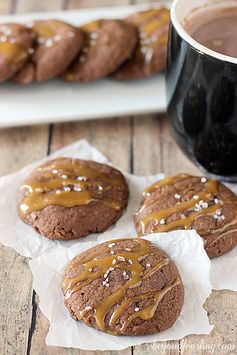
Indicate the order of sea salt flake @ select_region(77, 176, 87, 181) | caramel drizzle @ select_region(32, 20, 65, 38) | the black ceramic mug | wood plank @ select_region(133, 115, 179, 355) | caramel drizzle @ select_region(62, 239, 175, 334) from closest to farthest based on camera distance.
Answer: caramel drizzle @ select_region(62, 239, 175, 334) → the black ceramic mug → sea salt flake @ select_region(77, 176, 87, 181) → wood plank @ select_region(133, 115, 179, 355) → caramel drizzle @ select_region(32, 20, 65, 38)

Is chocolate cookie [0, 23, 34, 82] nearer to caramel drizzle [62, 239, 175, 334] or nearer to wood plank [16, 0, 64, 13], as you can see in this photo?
wood plank [16, 0, 64, 13]

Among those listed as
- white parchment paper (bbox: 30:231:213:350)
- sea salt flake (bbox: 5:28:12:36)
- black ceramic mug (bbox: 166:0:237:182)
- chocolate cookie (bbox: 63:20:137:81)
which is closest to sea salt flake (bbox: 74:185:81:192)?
white parchment paper (bbox: 30:231:213:350)

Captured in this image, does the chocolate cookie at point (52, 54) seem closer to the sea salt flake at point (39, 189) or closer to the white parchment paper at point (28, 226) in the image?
the white parchment paper at point (28, 226)

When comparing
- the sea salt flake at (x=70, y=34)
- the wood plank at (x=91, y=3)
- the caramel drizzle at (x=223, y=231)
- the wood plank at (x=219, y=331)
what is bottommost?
the wood plank at (x=219, y=331)

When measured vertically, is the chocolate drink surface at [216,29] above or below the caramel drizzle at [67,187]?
above

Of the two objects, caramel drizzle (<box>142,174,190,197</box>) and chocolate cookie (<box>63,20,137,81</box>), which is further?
chocolate cookie (<box>63,20,137,81</box>)

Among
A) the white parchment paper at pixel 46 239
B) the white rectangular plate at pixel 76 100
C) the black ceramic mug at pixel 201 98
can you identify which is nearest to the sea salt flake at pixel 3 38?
the white rectangular plate at pixel 76 100

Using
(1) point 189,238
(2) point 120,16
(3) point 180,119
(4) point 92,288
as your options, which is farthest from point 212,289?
(2) point 120,16

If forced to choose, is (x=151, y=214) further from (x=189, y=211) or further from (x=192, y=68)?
(x=192, y=68)
